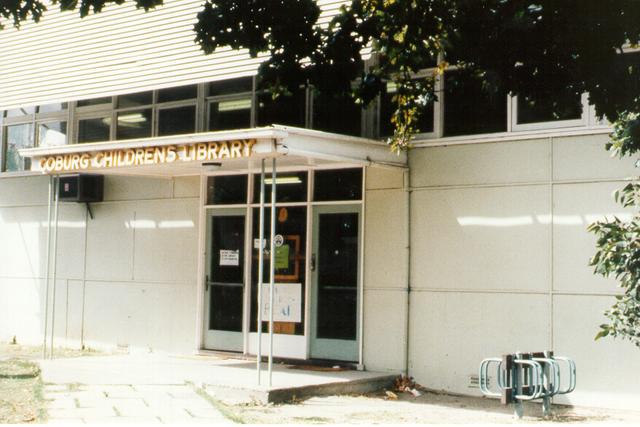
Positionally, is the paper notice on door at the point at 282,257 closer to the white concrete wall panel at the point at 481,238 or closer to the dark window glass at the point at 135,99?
the white concrete wall panel at the point at 481,238

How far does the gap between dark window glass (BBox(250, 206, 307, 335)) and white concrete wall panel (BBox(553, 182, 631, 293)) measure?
3.72m

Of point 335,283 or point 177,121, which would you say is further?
point 177,121

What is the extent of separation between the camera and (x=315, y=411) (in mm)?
9625

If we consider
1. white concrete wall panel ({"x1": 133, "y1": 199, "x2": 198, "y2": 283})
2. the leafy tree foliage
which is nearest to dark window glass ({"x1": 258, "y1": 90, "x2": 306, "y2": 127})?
white concrete wall panel ({"x1": 133, "y1": 199, "x2": 198, "y2": 283})

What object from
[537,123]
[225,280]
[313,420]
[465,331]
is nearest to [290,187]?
[225,280]

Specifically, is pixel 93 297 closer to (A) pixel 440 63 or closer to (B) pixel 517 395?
(A) pixel 440 63

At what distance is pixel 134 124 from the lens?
602 inches

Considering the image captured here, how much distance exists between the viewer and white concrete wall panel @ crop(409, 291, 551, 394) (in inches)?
428

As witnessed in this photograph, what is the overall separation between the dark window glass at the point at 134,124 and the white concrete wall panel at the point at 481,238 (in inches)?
211

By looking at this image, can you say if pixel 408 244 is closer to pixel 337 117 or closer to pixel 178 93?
pixel 337 117

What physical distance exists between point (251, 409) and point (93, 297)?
21.3 feet

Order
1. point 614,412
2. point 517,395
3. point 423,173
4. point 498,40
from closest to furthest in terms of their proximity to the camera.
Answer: point 498,40 → point 517,395 → point 614,412 → point 423,173

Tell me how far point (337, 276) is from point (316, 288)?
0.37 m

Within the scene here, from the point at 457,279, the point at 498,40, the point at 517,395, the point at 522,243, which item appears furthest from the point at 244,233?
the point at 498,40
